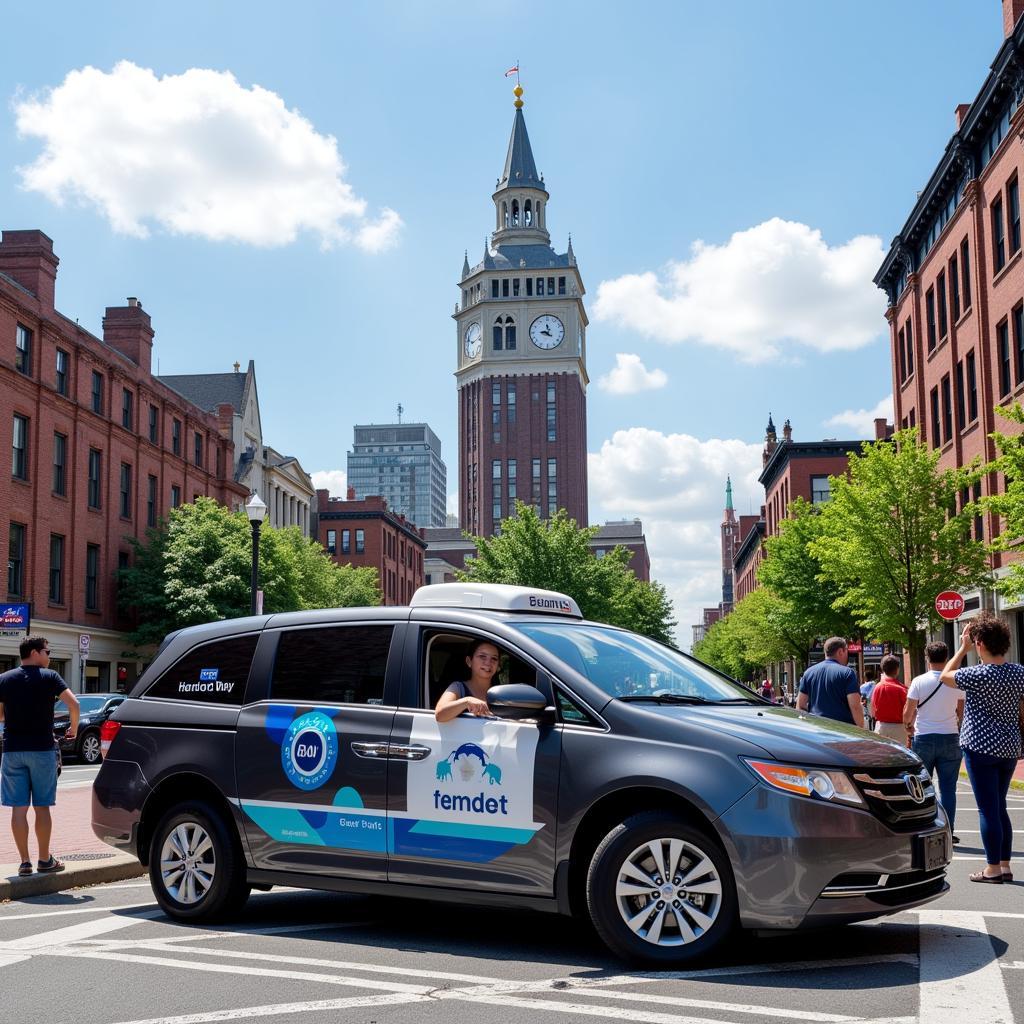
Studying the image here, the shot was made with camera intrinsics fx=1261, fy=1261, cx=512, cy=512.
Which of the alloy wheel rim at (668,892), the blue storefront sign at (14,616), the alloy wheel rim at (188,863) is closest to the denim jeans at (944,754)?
the alloy wheel rim at (668,892)

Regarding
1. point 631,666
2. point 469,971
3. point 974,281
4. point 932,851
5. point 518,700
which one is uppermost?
point 974,281

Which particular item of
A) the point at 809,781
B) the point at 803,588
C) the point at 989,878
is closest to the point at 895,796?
the point at 809,781

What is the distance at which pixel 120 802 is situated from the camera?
8172 mm

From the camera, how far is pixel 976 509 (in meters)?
29.9

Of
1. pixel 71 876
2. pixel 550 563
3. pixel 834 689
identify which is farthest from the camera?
pixel 550 563

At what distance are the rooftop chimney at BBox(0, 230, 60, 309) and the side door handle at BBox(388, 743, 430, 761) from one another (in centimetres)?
3673

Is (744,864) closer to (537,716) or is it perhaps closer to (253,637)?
(537,716)

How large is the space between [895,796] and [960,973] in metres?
0.86

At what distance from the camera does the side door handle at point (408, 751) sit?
277 inches

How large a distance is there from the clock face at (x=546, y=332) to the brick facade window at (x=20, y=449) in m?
93.9

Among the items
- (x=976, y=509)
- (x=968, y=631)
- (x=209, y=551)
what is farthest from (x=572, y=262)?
(x=968, y=631)

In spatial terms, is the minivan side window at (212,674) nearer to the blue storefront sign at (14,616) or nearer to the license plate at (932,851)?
the license plate at (932,851)

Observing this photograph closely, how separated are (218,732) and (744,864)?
348 cm

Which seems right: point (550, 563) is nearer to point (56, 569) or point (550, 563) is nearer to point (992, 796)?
point (56, 569)
